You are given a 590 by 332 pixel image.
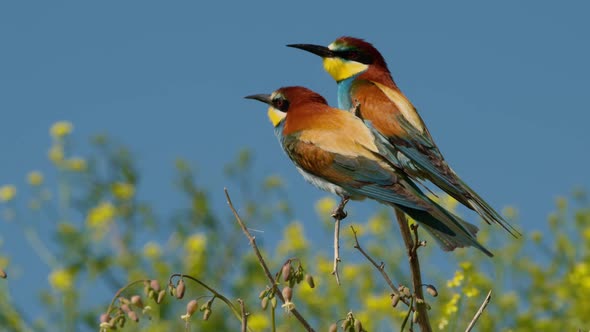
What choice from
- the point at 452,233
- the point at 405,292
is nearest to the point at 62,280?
the point at 452,233

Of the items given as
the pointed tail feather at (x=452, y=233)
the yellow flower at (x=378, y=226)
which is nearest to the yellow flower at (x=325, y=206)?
the yellow flower at (x=378, y=226)

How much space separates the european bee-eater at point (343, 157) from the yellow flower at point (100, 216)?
4.94 feet

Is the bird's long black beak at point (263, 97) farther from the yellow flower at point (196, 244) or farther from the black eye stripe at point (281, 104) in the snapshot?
the yellow flower at point (196, 244)

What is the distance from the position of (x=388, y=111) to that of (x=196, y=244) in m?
1.53

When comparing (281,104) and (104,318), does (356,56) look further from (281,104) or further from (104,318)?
(104,318)

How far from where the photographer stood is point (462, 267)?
8.66 feet

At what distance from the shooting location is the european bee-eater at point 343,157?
2.56 metres

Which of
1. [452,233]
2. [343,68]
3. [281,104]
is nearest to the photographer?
[452,233]

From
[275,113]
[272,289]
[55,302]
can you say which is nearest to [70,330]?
[55,302]

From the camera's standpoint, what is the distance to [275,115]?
124 inches

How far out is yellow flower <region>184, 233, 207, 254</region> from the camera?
14.0 ft

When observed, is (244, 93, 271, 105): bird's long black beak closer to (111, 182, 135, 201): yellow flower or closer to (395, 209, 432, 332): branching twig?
(395, 209, 432, 332): branching twig

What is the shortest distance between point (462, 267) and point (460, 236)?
0.26 meters

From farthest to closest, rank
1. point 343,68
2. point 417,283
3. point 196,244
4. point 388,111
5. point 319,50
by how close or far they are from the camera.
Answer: point 196,244
point 319,50
point 343,68
point 388,111
point 417,283
